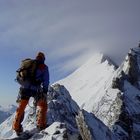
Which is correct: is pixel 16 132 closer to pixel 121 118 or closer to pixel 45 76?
pixel 45 76

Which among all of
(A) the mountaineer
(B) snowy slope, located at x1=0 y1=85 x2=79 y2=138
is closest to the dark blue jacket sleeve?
(A) the mountaineer

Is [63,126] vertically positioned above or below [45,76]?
below

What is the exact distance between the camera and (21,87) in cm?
2522

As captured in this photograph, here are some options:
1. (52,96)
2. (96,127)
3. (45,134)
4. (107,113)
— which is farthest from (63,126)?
(107,113)

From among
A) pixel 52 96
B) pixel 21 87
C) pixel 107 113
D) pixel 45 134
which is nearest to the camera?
pixel 45 134

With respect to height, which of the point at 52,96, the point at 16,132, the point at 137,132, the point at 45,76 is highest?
the point at 52,96

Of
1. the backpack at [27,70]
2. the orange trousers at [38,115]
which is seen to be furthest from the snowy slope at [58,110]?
the backpack at [27,70]

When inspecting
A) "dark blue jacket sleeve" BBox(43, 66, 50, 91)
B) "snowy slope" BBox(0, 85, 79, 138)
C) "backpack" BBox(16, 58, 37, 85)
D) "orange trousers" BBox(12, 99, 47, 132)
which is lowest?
"orange trousers" BBox(12, 99, 47, 132)

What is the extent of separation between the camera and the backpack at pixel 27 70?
24859 millimetres

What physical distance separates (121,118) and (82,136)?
154m

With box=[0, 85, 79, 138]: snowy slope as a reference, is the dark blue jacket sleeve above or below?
below

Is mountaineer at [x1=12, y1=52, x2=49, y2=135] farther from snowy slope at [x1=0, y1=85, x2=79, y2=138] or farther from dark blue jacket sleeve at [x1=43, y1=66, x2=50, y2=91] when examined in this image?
snowy slope at [x1=0, y1=85, x2=79, y2=138]

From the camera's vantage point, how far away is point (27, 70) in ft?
81.8

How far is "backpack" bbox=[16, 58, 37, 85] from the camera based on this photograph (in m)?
24.9
